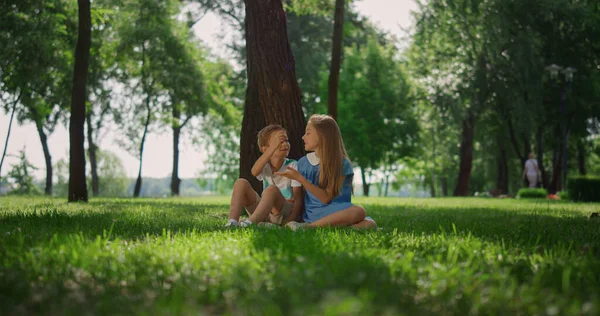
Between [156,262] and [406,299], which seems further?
[156,262]

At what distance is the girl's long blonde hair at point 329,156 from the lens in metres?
6.40

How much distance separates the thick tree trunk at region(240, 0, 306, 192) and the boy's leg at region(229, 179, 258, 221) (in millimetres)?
1425

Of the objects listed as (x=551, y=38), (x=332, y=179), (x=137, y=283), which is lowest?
(x=137, y=283)

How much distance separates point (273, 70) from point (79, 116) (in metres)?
7.56

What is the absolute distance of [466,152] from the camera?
31.4 m

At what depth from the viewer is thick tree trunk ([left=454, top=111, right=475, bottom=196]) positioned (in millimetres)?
30531

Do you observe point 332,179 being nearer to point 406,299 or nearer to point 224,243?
point 224,243

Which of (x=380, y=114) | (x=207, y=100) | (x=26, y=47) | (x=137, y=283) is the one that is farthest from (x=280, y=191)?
(x=380, y=114)

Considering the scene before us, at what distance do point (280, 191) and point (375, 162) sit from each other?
31.6 meters

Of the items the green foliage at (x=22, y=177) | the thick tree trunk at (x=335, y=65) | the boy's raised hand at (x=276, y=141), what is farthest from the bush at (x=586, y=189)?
the green foliage at (x=22, y=177)

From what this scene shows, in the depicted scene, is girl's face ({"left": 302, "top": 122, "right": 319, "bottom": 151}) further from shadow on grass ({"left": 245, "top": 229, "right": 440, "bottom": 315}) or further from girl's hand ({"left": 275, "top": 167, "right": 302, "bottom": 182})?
shadow on grass ({"left": 245, "top": 229, "right": 440, "bottom": 315})

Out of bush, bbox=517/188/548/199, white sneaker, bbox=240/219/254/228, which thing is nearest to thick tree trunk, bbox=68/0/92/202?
white sneaker, bbox=240/219/254/228

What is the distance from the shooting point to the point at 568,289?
2822 mm

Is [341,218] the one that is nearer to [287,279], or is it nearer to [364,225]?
[364,225]
